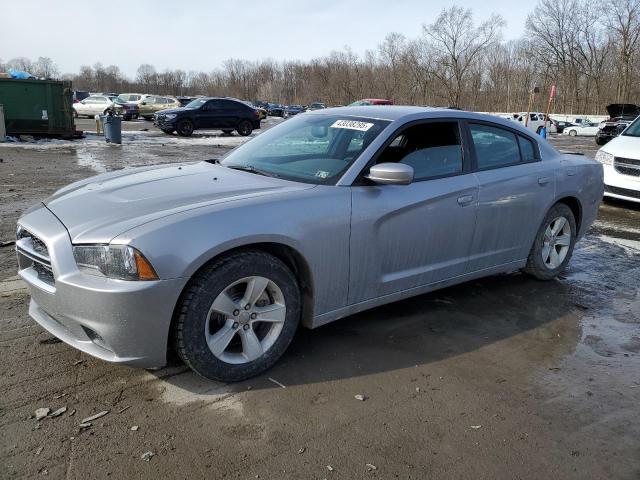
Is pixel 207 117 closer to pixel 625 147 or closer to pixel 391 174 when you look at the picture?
pixel 625 147

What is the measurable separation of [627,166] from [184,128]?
18.9 meters

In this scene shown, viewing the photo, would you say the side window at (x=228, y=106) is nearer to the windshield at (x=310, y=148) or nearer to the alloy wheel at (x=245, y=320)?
the windshield at (x=310, y=148)

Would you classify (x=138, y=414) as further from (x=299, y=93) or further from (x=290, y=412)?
(x=299, y=93)

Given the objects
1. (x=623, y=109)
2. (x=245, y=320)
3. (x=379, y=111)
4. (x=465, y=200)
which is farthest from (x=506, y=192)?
(x=623, y=109)

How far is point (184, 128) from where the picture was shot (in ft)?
76.9

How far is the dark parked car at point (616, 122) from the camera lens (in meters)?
21.4

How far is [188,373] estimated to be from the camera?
3.16m

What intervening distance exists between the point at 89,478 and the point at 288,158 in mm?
2449

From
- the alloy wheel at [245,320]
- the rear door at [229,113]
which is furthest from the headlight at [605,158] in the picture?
the rear door at [229,113]

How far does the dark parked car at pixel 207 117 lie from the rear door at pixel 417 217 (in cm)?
2081

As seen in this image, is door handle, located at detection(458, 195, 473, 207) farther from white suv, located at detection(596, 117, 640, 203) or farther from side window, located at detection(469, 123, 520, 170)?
white suv, located at detection(596, 117, 640, 203)

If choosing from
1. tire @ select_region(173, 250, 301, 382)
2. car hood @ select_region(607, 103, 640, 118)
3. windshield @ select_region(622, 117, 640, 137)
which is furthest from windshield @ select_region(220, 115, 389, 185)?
car hood @ select_region(607, 103, 640, 118)

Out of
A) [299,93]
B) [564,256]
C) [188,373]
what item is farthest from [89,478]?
[299,93]

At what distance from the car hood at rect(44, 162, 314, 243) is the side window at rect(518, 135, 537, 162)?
2315 mm
